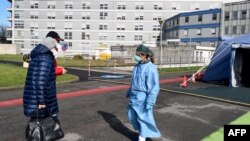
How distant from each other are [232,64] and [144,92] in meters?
12.5

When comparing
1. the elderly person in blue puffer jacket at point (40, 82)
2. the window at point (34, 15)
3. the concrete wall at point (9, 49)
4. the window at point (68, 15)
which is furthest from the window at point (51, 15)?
the elderly person in blue puffer jacket at point (40, 82)

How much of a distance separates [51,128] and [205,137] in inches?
140

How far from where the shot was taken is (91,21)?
80875mm

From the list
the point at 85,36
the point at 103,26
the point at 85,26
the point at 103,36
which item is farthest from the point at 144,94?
the point at 85,26

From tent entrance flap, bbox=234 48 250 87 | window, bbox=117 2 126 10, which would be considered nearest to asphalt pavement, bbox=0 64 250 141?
tent entrance flap, bbox=234 48 250 87

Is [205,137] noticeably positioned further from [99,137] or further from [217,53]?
[217,53]

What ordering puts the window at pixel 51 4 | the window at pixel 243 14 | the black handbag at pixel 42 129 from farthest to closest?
the window at pixel 51 4, the window at pixel 243 14, the black handbag at pixel 42 129

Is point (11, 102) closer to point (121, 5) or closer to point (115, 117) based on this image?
point (115, 117)

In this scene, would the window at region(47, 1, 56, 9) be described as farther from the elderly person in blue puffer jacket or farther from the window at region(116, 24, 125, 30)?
the elderly person in blue puffer jacket

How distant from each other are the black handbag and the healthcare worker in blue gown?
1563 millimetres

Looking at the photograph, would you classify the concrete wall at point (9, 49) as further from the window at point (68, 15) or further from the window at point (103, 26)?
the window at point (103, 26)

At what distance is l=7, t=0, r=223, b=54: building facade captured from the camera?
80.3m

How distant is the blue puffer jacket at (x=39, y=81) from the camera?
4.99 m

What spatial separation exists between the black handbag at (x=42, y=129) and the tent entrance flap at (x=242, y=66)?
14172 mm
